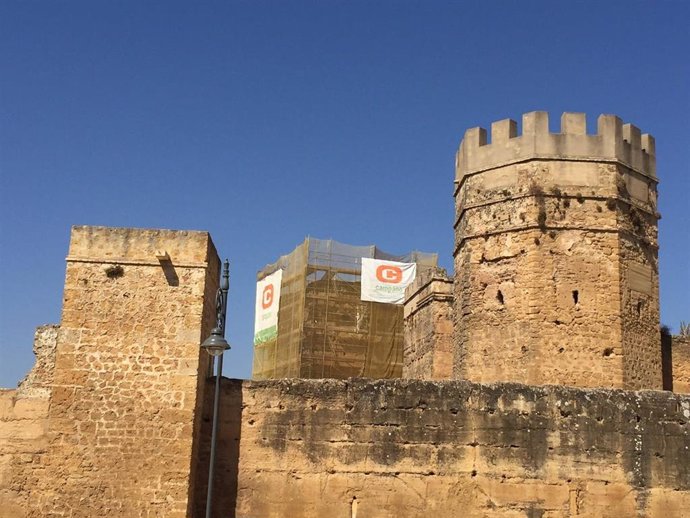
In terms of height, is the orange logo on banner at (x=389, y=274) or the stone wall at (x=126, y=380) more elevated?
the orange logo on banner at (x=389, y=274)

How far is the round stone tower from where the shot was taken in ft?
53.1

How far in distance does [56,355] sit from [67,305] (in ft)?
2.07

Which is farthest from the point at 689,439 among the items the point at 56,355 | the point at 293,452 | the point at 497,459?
the point at 56,355

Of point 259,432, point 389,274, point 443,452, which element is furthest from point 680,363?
point 389,274

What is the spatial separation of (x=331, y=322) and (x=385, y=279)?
115 inches

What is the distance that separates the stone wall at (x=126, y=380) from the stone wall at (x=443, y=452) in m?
0.82

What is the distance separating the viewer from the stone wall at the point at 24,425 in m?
10.6

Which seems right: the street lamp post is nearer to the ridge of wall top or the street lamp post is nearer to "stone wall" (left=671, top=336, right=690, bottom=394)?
the ridge of wall top

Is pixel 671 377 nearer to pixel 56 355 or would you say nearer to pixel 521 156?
pixel 521 156

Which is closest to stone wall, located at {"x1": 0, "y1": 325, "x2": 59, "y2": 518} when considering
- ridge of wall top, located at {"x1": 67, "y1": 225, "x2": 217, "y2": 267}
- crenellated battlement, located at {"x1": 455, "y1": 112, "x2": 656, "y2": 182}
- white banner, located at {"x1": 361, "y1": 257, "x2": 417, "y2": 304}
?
ridge of wall top, located at {"x1": 67, "y1": 225, "x2": 217, "y2": 267}

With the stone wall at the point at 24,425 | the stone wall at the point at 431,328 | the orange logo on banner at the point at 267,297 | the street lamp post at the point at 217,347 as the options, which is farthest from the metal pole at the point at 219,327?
the orange logo on banner at the point at 267,297

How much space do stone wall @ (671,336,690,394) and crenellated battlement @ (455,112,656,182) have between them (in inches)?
135

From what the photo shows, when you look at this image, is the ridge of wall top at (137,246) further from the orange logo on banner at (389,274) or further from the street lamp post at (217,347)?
the orange logo on banner at (389,274)

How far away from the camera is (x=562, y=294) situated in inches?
644
